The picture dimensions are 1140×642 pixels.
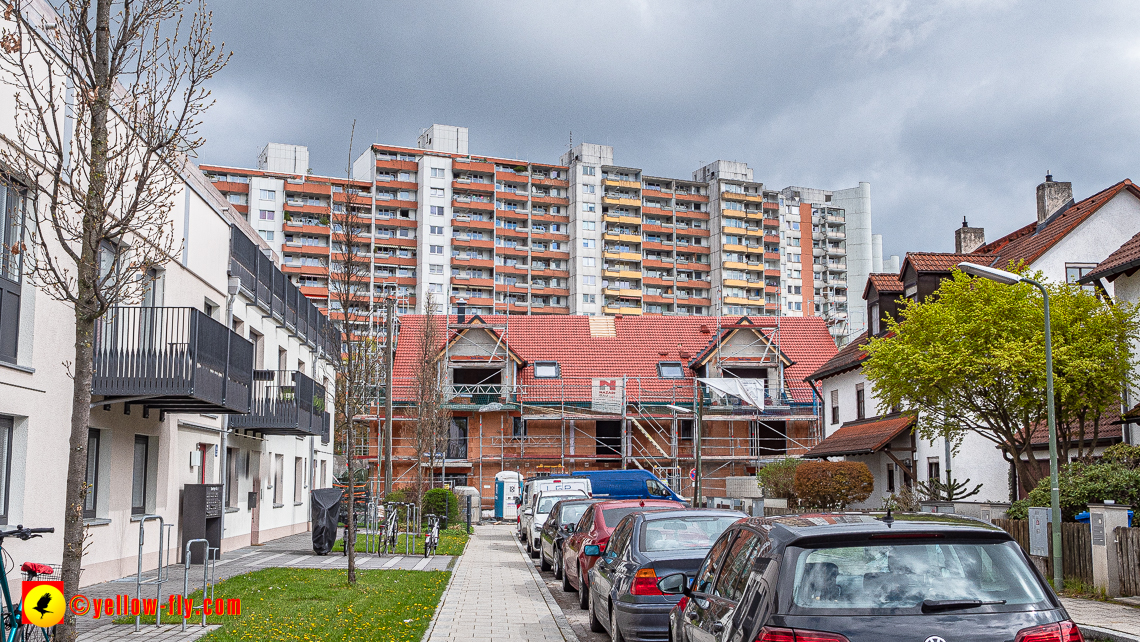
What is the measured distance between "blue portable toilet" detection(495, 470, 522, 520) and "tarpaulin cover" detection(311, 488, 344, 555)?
23378 millimetres

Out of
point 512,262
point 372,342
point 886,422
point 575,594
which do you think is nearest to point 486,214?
point 512,262

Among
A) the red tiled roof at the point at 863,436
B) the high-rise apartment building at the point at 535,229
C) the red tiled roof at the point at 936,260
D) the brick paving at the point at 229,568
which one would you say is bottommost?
the brick paving at the point at 229,568

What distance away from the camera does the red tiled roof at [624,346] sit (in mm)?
52250

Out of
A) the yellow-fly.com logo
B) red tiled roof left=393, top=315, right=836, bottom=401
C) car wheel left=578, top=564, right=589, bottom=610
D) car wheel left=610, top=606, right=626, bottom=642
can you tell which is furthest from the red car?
red tiled roof left=393, top=315, right=836, bottom=401

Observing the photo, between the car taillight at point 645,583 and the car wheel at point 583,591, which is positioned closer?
the car taillight at point 645,583

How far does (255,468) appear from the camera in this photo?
26.9m

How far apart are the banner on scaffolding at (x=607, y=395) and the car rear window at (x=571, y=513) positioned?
29267 millimetres

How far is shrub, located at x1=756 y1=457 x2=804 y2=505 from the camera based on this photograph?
33875 mm

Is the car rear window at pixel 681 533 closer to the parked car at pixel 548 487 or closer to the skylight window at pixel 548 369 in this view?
the parked car at pixel 548 487

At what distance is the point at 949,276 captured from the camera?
33.8 metres

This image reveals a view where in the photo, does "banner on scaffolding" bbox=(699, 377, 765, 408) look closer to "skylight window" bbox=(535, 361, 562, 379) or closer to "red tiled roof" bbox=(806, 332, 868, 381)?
"red tiled roof" bbox=(806, 332, 868, 381)

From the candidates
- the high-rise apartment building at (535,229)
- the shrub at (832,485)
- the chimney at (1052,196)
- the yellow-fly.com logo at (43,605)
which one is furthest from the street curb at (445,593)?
the high-rise apartment building at (535,229)

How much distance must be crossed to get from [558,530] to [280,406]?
28.2ft

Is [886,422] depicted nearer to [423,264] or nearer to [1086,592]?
[1086,592]
